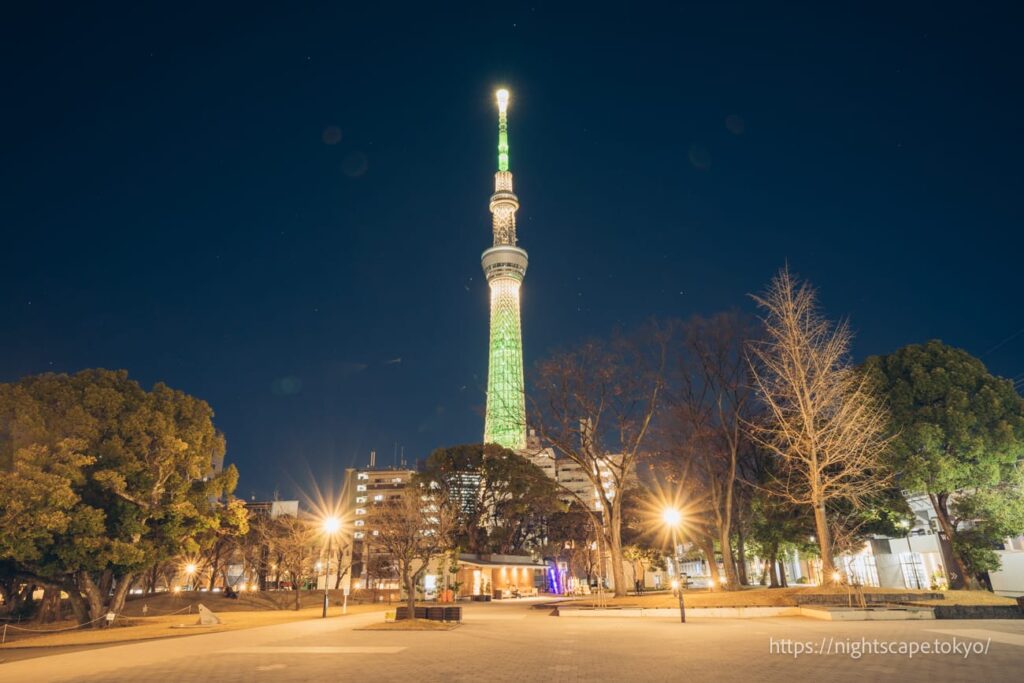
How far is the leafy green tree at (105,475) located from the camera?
21.8 metres

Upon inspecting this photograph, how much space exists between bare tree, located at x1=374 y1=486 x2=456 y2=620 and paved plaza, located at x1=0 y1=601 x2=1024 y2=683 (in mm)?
18312

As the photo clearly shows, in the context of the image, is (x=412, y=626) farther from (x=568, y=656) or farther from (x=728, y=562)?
(x=728, y=562)

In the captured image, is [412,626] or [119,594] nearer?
[412,626]

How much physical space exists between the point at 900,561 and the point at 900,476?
51.3 feet

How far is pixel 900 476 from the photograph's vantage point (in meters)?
24.3

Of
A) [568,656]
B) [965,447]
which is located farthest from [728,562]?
[568,656]

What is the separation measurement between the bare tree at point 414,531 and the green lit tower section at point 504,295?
112 feet

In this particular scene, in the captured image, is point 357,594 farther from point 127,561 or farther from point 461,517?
point 127,561

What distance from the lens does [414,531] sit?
35969mm

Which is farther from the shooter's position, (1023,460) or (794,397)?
(1023,460)

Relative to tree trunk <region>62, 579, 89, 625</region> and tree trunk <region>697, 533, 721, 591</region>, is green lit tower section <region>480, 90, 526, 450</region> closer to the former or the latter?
tree trunk <region>697, 533, 721, 591</region>

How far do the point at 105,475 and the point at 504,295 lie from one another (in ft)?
250

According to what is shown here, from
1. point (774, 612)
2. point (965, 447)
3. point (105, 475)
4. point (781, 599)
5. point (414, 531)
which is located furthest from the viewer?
point (414, 531)

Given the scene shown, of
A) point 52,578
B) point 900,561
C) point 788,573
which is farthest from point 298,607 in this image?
point 788,573
